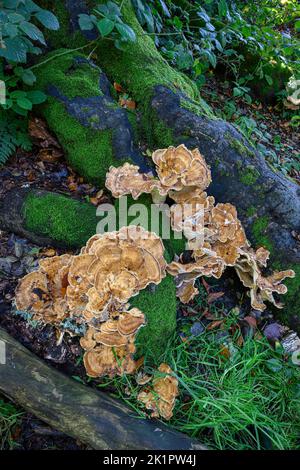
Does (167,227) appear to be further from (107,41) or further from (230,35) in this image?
(230,35)

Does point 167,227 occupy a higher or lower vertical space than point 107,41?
lower

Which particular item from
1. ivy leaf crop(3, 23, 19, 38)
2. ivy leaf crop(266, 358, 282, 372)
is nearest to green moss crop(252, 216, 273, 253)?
ivy leaf crop(266, 358, 282, 372)

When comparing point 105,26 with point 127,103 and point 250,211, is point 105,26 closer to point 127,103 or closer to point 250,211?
point 127,103

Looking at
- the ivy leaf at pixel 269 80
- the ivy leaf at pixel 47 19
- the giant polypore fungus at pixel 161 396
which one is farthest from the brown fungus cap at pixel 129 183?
the ivy leaf at pixel 269 80

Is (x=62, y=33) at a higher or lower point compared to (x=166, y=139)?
higher

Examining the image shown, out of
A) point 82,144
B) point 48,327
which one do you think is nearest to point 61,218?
point 82,144

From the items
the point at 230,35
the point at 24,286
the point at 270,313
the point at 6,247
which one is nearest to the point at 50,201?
the point at 6,247

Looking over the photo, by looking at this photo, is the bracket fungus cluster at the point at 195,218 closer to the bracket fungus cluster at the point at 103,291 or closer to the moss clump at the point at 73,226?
the moss clump at the point at 73,226
